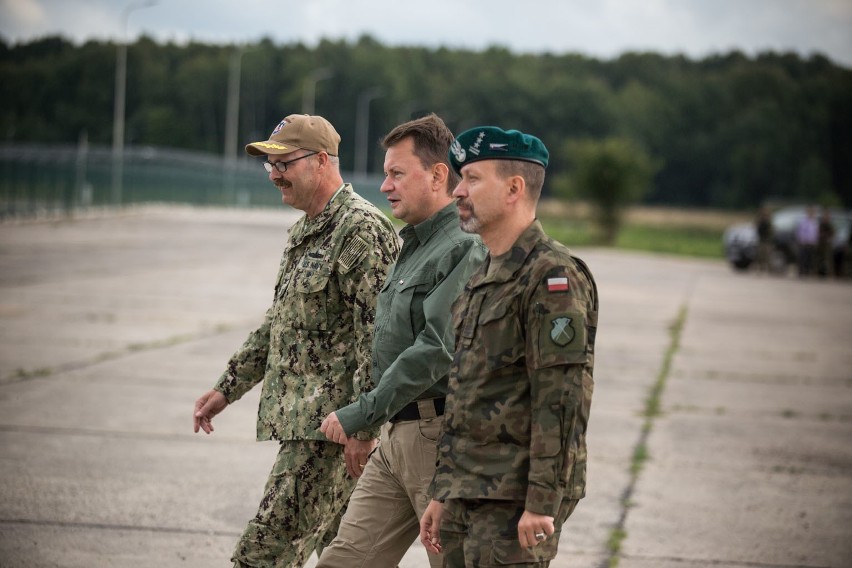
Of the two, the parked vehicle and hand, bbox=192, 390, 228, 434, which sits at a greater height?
hand, bbox=192, 390, 228, 434

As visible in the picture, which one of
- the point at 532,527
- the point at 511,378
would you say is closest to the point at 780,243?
the point at 511,378

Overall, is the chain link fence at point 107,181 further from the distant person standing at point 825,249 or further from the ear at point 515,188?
the ear at point 515,188

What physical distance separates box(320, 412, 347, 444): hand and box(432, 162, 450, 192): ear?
2.58 feet

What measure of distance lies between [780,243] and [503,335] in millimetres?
31701

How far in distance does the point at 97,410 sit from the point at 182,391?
3.32 ft

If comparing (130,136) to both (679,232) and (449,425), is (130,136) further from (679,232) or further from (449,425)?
(449,425)

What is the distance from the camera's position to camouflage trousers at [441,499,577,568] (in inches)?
116

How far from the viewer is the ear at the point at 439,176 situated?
3748 millimetres

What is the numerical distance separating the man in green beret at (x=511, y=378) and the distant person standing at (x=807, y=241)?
29697 mm

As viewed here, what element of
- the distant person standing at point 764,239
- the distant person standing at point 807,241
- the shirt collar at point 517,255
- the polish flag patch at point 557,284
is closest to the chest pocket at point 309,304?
the shirt collar at point 517,255

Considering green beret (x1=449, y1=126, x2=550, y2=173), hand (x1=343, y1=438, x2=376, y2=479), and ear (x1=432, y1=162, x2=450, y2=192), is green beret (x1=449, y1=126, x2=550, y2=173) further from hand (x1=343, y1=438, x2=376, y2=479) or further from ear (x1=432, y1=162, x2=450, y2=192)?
hand (x1=343, y1=438, x2=376, y2=479)

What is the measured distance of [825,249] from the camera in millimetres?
31328

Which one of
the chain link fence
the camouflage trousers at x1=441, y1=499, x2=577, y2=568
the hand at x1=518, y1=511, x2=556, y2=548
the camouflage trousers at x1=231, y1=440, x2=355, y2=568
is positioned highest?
the hand at x1=518, y1=511, x2=556, y2=548

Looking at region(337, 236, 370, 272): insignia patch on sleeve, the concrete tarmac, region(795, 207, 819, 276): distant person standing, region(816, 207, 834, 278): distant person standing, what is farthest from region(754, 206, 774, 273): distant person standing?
region(337, 236, 370, 272): insignia patch on sleeve
